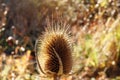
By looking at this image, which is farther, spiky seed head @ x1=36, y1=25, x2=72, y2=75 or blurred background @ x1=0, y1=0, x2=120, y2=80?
blurred background @ x1=0, y1=0, x2=120, y2=80

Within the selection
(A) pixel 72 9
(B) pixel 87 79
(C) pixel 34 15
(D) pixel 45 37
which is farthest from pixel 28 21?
(D) pixel 45 37

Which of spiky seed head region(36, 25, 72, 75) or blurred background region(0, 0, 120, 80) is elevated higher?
spiky seed head region(36, 25, 72, 75)

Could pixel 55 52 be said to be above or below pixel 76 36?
above

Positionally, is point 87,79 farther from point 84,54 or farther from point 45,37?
point 45,37

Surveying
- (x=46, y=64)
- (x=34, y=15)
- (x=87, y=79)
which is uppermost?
(x=46, y=64)
